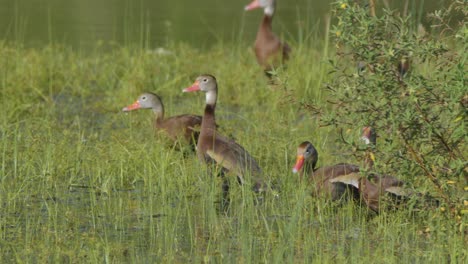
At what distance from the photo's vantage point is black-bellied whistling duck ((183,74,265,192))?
266 inches

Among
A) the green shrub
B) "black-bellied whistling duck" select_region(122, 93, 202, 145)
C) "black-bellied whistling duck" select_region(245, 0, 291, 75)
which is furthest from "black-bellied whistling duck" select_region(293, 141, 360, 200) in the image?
"black-bellied whistling duck" select_region(245, 0, 291, 75)

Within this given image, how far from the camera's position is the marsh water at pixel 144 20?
1269cm

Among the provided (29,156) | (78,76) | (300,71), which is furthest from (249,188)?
(78,76)

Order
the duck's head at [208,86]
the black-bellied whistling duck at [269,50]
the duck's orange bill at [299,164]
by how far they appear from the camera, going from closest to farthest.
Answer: the duck's orange bill at [299,164] → the duck's head at [208,86] → the black-bellied whistling duck at [269,50]

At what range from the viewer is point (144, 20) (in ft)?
46.4

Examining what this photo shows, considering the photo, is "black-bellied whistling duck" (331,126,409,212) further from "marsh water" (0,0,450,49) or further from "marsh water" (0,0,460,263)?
"marsh water" (0,0,450,49)

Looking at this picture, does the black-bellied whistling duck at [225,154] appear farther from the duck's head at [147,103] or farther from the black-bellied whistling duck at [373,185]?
the duck's head at [147,103]

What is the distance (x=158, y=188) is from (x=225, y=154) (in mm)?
675

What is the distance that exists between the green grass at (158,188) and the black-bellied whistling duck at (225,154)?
0.39ft

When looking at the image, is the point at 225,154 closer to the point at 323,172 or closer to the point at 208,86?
the point at 323,172

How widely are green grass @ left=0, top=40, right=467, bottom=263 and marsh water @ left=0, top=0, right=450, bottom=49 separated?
2114 millimetres

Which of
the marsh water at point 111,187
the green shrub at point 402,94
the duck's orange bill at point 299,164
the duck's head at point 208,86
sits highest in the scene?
the green shrub at point 402,94

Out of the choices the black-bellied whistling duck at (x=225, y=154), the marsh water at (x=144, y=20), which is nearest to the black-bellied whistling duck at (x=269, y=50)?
the marsh water at (x=144, y=20)

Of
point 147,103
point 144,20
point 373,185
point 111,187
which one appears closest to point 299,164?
point 373,185
